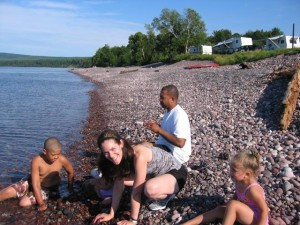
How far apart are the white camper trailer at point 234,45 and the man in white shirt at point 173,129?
76065mm

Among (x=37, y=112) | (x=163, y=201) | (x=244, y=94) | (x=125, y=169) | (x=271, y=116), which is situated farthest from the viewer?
(x=37, y=112)

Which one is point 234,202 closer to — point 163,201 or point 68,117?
point 163,201

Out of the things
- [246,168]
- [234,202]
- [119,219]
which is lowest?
[119,219]

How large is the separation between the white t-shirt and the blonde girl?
1.30 m

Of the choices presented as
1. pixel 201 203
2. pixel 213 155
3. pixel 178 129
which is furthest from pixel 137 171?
pixel 213 155

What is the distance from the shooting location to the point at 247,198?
429 centimetres

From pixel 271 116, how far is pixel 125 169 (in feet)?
20.8

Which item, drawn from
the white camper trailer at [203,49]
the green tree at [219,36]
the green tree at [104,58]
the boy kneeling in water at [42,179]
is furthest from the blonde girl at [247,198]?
the green tree at [219,36]

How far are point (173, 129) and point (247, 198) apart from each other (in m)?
1.68

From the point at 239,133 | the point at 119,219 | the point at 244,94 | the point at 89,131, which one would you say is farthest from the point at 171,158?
the point at 244,94

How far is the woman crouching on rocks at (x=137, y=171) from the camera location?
4.68m

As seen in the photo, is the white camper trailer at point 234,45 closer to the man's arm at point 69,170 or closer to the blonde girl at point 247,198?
the man's arm at point 69,170

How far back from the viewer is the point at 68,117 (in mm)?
15891

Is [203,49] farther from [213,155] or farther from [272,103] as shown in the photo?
[213,155]
